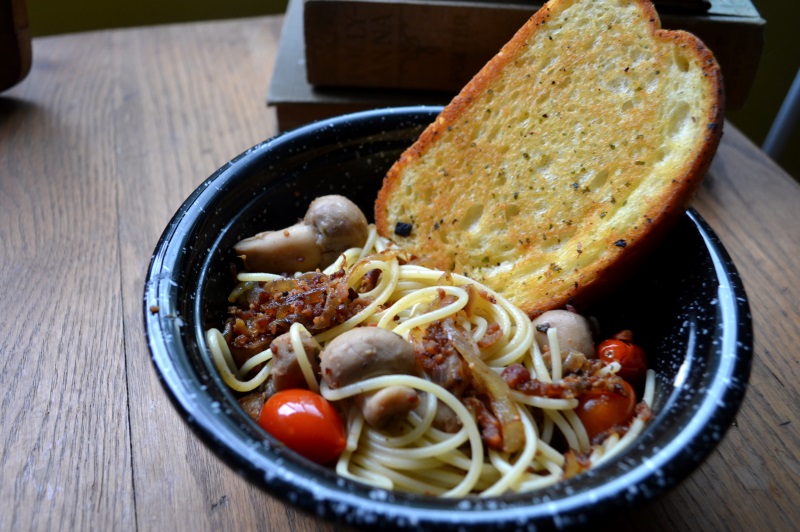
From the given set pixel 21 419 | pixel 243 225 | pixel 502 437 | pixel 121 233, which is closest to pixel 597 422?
pixel 502 437

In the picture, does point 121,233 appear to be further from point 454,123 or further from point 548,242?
point 548,242

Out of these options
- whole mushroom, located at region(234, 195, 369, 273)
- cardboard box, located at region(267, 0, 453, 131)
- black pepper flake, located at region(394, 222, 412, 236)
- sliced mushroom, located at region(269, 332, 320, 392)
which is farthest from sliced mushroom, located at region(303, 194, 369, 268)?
cardboard box, located at region(267, 0, 453, 131)

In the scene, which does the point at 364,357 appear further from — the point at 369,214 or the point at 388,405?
the point at 369,214

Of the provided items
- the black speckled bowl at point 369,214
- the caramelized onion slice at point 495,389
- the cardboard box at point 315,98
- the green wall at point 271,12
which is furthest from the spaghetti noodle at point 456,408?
the green wall at point 271,12

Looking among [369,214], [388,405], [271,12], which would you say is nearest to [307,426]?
[388,405]

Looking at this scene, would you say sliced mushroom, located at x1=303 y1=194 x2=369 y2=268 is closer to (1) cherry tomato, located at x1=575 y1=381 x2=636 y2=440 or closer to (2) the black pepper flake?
(2) the black pepper flake

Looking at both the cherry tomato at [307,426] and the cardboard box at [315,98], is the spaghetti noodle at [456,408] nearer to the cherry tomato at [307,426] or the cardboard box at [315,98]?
the cherry tomato at [307,426]

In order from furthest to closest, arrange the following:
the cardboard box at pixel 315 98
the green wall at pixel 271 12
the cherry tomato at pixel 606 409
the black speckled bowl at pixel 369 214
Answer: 1. the green wall at pixel 271 12
2. the cardboard box at pixel 315 98
3. the cherry tomato at pixel 606 409
4. the black speckled bowl at pixel 369 214
